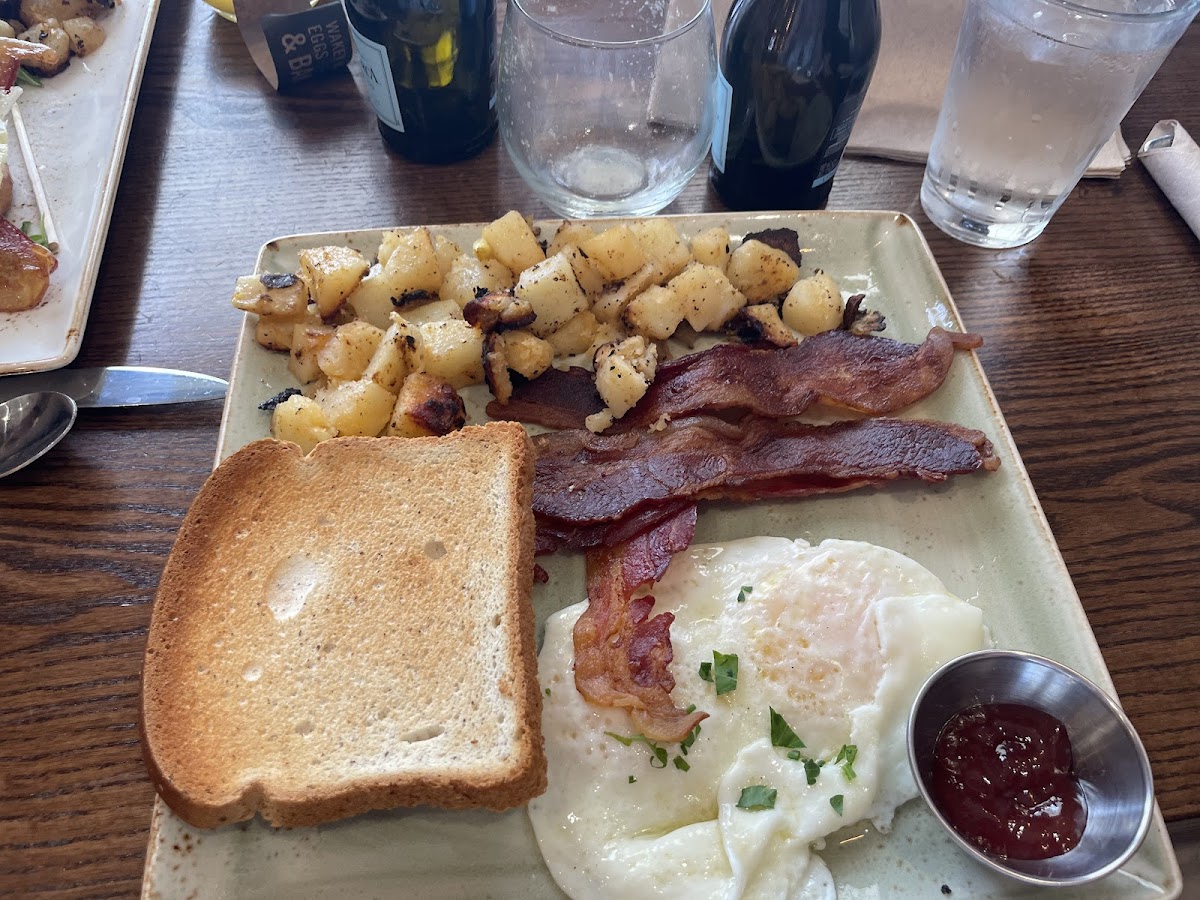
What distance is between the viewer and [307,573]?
165cm

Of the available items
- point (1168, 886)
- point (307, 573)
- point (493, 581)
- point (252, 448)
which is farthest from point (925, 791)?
point (252, 448)

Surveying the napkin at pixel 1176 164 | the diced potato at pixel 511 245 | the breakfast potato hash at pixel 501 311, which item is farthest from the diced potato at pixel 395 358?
the napkin at pixel 1176 164

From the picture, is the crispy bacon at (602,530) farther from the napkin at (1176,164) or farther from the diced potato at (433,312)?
the napkin at (1176,164)

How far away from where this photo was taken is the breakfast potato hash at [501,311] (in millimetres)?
1907

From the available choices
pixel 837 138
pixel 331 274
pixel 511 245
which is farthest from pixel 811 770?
pixel 837 138

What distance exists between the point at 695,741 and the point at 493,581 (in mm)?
490

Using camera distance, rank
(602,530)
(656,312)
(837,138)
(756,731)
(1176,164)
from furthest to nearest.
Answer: (1176,164) → (837,138) → (656,312) → (602,530) → (756,731)

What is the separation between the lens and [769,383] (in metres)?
2.01

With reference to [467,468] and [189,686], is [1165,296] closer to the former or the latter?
[467,468]

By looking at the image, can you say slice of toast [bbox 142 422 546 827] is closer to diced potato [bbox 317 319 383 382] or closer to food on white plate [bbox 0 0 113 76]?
diced potato [bbox 317 319 383 382]

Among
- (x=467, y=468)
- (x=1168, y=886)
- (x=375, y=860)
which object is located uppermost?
(x=467, y=468)

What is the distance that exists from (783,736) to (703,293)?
1058 millimetres

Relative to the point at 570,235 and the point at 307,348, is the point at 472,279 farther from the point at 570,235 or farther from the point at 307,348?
the point at 307,348

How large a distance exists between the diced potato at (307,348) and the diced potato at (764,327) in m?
1.03
